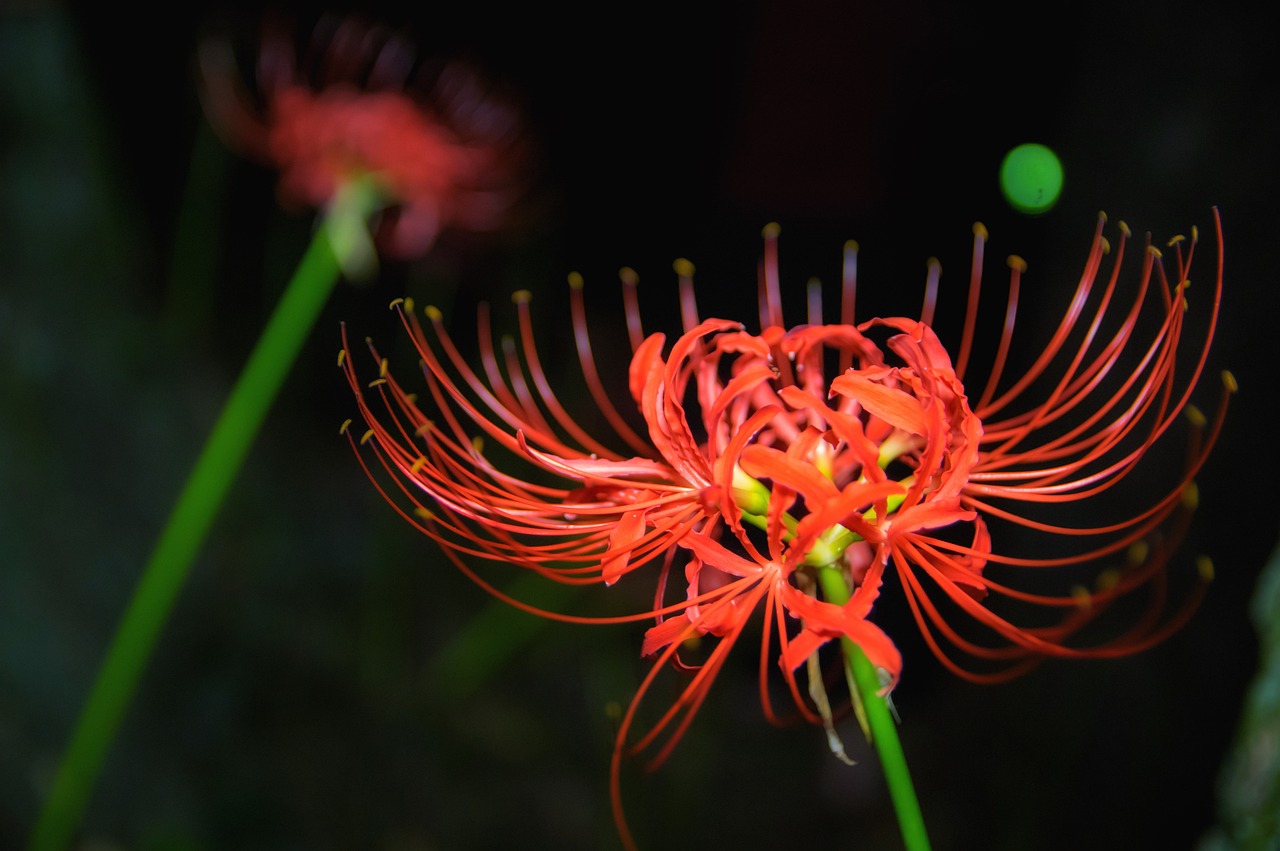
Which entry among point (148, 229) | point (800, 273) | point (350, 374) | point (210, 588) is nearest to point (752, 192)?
point (800, 273)

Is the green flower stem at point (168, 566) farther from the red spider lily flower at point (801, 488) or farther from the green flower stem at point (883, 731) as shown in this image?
the green flower stem at point (883, 731)

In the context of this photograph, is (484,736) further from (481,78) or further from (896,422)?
(896,422)

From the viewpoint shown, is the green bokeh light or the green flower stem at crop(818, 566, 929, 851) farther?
the green bokeh light

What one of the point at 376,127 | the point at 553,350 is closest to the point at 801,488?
the point at 376,127

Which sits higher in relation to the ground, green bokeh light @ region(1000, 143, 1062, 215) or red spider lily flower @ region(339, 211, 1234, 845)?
green bokeh light @ region(1000, 143, 1062, 215)

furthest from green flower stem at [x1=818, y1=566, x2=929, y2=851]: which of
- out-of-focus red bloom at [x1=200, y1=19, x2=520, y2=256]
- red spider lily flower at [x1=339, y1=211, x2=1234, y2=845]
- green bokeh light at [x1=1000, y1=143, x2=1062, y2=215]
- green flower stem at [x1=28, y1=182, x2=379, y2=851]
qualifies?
out-of-focus red bloom at [x1=200, y1=19, x2=520, y2=256]

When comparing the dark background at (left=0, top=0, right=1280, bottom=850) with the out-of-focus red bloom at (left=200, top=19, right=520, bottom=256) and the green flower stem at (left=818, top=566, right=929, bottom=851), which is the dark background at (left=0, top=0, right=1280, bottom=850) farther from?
the green flower stem at (left=818, top=566, right=929, bottom=851)
